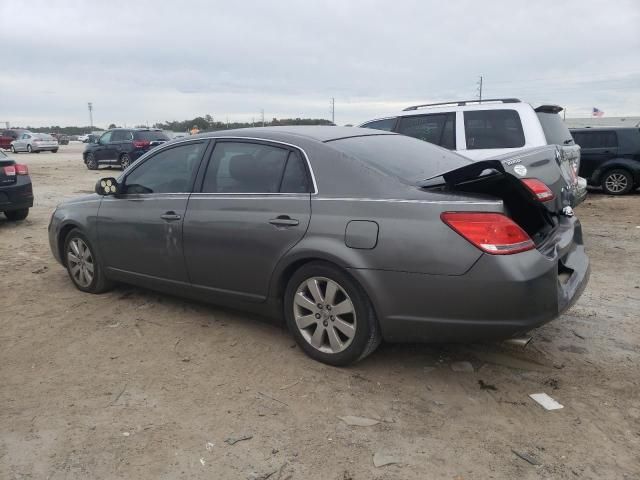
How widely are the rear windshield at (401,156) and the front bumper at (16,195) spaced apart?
679 centimetres

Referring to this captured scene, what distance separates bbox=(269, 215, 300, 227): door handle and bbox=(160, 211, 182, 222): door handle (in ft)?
3.11

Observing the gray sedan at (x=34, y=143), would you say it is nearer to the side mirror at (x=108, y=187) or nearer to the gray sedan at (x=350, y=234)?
the side mirror at (x=108, y=187)

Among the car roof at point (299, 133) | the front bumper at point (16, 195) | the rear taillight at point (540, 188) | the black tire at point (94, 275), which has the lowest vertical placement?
the black tire at point (94, 275)

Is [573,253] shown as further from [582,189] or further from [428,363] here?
[582,189]

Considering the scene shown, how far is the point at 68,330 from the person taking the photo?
14.2 feet

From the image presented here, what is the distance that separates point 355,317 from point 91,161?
68.1 feet

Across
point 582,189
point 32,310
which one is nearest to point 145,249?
point 32,310

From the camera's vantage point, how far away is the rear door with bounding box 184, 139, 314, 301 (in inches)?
142

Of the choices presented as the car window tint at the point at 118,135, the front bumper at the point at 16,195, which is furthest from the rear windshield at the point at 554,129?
the car window tint at the point at 118,135

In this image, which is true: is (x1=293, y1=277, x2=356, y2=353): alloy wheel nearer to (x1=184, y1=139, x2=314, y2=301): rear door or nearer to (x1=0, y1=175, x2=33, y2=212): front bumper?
(x1=184, y1=139, x2=314, y2=301): rear door

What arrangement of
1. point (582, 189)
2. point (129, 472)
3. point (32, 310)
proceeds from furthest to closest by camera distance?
1. point (582, 189)
2. point (32, 310)
3. point (129, 472)

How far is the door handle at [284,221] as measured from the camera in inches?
139

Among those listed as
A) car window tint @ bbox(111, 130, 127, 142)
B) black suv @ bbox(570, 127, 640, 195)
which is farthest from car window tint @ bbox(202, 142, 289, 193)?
car window tint @ bbox(111, 130, 127, 142)

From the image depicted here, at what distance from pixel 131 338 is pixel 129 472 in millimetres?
1699
